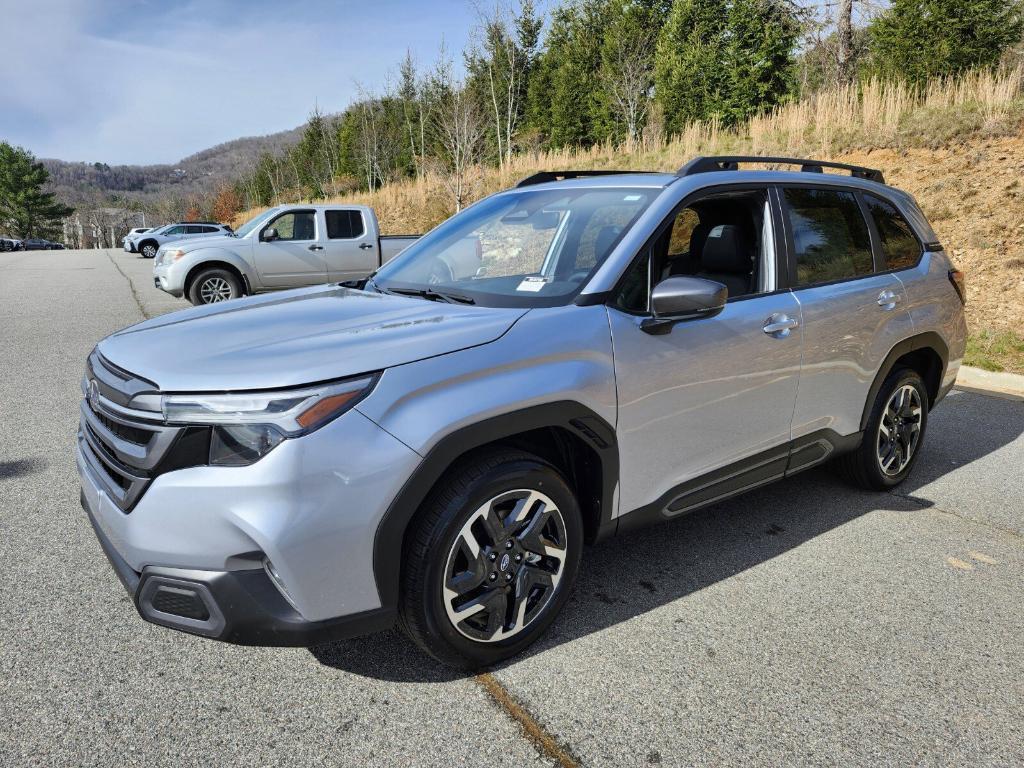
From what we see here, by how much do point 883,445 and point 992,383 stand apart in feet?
13.1

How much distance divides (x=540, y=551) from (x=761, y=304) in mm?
1583

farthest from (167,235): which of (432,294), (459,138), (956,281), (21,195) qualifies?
(21,195)

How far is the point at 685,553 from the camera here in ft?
11.6

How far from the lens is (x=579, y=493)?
112 inches

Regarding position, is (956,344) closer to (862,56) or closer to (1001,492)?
(1001,492)

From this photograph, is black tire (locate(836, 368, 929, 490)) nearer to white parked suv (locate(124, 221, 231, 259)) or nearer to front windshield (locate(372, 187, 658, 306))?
front windshield (locate(372, 187, 658, 306))

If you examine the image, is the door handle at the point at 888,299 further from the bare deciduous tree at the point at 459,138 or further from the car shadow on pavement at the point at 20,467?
the bare deciduous tree at the point at 459,138

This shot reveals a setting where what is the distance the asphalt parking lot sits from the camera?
2207mm

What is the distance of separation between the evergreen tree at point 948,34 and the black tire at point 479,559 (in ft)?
65.5

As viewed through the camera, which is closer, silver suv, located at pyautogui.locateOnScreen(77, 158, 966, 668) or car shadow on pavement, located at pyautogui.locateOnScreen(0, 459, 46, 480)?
silver suv, located at pyautogui.locateOnScreen(77, 158, 966, 668)

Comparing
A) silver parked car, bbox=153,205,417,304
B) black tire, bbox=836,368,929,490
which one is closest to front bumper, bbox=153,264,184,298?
silver parked car, bbox=153,205,417,304

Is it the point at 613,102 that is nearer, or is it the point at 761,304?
the point at 761,304

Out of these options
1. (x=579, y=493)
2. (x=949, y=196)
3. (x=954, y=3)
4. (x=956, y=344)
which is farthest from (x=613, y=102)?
(x=579, y=493)

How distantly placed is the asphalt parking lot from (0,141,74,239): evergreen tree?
112926 mm
